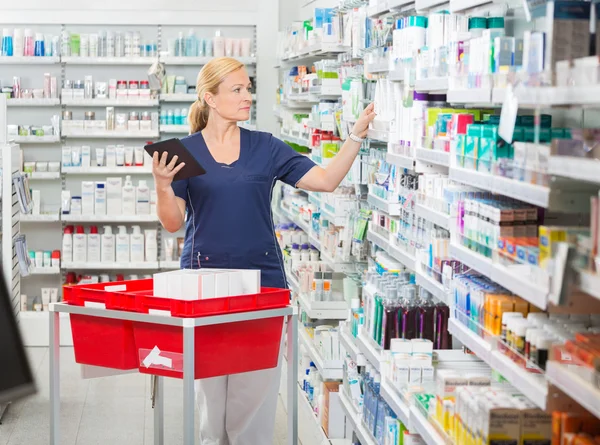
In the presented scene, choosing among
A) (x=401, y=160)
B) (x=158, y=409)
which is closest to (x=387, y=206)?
(x=401, y=160)

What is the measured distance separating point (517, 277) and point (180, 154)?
5.92 feet

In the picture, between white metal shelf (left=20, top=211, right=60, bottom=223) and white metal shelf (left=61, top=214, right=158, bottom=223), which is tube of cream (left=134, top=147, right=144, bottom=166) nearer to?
white metal shelf (left=61, top=214, right=158, bottom=223)

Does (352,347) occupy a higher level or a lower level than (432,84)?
lower

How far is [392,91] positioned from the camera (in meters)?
4.16

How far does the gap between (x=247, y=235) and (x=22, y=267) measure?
3.07 m

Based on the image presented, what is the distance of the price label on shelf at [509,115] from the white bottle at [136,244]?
6.61 metres

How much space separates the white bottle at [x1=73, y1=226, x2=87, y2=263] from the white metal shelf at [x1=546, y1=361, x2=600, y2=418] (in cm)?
695

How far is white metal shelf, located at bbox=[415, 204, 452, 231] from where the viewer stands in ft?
11.0

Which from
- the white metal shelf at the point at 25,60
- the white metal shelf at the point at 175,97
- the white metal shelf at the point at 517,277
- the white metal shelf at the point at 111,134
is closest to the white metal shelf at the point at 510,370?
the white metal shelf at the point at 517,277

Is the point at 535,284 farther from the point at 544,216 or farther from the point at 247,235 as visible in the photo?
the point at 247,235

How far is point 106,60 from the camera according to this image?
8.93 m

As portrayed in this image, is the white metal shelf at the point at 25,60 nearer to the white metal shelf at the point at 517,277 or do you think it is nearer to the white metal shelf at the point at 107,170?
A: the white metal shelf at the point at 107,170

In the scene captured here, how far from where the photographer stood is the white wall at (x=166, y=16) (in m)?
9.12

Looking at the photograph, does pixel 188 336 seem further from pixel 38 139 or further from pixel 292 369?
pixel 38 139
